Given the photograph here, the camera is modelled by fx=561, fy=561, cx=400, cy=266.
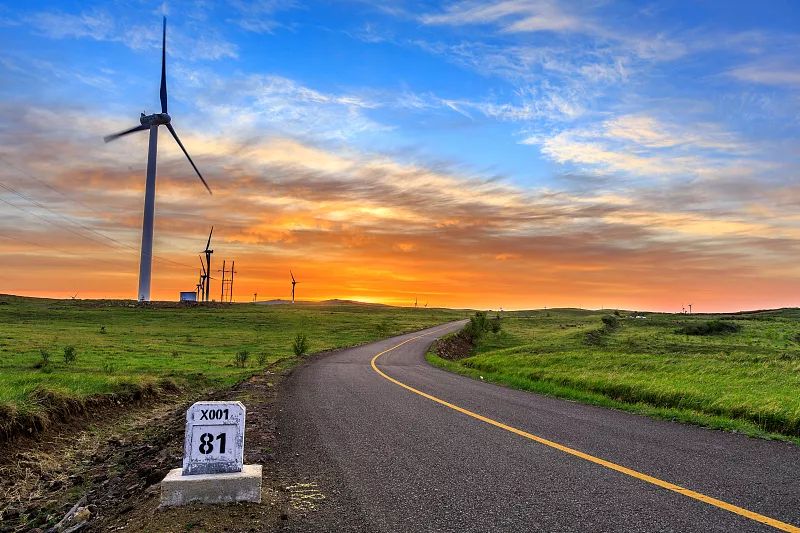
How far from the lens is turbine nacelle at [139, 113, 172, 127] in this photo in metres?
71.1

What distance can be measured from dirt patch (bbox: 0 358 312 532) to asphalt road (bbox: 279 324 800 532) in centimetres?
38

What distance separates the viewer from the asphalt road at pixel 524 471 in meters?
5.27

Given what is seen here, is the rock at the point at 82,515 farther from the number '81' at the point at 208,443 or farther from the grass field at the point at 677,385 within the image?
the grass field at the point at 677,385

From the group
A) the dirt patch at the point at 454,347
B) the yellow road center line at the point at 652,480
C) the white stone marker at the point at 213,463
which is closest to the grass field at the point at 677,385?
the yellow road center line at the point at 652,480

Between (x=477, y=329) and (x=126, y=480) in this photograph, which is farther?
(x=477, y=329)

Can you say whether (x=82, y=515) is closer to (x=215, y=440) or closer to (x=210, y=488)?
(x=210, y=488)

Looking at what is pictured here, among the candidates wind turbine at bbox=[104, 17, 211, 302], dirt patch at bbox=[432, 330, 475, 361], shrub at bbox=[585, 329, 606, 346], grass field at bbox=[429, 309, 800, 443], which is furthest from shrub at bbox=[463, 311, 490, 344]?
wind turbine at bbox=[104, 17, 211, 302]

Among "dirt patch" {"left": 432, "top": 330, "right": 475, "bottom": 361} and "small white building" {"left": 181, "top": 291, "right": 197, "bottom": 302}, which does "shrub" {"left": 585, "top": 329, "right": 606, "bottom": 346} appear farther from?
"small white building" {"left": 181, "top": 291, "right": 197, "bottom": 302}

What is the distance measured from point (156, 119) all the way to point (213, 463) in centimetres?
7458

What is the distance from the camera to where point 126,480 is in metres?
8.61

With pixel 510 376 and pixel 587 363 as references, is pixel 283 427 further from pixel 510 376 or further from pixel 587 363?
pixel 587 363

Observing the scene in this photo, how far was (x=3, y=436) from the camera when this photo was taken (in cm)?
1118

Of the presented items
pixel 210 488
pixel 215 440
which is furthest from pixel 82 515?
pixel 215 440

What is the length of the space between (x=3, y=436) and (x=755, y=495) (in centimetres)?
1283
